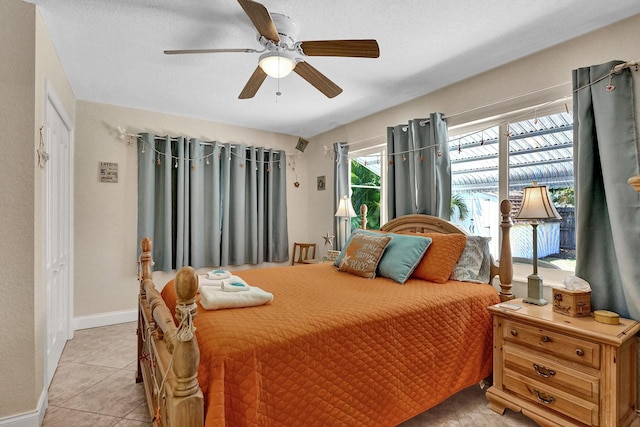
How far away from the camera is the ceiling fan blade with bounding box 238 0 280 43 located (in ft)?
4.89

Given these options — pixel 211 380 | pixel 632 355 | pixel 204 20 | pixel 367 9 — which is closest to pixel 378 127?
pixel 367 9

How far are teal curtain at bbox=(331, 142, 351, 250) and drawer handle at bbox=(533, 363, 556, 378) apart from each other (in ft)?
8.38

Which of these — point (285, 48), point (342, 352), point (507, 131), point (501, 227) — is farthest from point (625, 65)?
point (342, 352)

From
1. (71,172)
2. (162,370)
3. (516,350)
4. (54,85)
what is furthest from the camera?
(71,172)

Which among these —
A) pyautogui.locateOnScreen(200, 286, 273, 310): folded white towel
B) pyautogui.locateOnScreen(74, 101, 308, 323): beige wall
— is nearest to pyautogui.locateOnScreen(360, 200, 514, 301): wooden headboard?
pyautogui.locateOnScreen(200, 286, 273, 310): folded white towel

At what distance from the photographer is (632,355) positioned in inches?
71.2

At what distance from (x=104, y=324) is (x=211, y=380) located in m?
3.10

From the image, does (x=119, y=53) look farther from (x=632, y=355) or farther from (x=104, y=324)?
(x=632, y=355)

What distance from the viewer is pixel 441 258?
7.98ft

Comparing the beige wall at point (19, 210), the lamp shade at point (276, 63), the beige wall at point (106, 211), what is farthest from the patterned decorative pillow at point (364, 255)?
the beige wall at point (106, 211)

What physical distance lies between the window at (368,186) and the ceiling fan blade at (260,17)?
2.38m

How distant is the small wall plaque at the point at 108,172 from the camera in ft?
11.6

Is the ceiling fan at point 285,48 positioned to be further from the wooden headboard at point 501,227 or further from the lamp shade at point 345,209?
the lamp shade at point 345,209

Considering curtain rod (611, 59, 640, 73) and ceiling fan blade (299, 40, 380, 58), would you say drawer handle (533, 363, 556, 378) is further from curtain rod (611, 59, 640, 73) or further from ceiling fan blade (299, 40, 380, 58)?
ceiling fan blade (299, 40, 380, 58)
